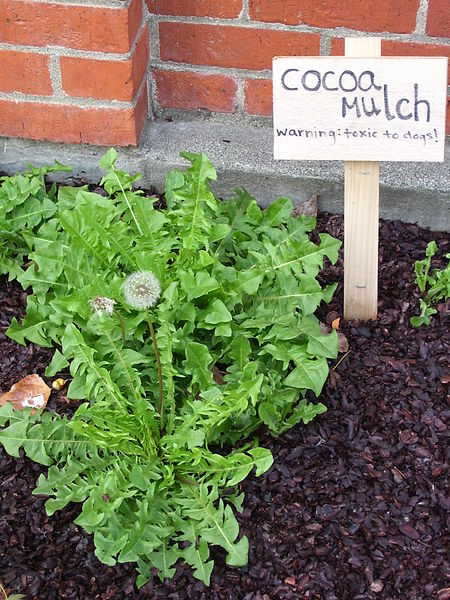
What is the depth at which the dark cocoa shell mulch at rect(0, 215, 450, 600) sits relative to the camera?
5.53 ft

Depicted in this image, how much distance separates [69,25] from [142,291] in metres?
0.99

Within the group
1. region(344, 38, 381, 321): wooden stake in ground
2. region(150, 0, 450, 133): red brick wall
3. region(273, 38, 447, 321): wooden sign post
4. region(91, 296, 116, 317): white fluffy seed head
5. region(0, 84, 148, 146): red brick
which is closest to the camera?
region(91, 296, 116, 317): white fluffy seed head

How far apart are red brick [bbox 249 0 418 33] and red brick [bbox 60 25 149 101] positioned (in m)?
0.37

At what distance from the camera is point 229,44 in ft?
8.01

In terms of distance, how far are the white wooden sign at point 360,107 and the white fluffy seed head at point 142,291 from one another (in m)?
Result: 0.50

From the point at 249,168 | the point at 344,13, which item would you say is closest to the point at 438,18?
the point at 344,13

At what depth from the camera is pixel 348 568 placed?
67.4 inches

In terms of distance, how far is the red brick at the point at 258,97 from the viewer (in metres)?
2.50

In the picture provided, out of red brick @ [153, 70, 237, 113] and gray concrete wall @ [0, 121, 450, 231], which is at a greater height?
red brick @ [153, 70, 237, 113]

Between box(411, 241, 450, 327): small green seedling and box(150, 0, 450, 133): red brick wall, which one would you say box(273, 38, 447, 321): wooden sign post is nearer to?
box(411, 241, 450, 327): small green seedling

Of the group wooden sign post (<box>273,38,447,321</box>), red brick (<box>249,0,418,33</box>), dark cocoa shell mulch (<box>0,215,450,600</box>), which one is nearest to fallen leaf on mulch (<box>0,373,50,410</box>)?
dark cocoa shell mulch (<box>0,215,450,600</box>)

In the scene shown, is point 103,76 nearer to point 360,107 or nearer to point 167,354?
point 360,107

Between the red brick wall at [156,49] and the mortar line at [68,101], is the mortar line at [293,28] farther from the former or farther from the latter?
the mortar line at [68,101]

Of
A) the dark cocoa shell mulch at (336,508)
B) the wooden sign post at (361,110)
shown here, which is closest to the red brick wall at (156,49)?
the wooden sign post at (361,110)
